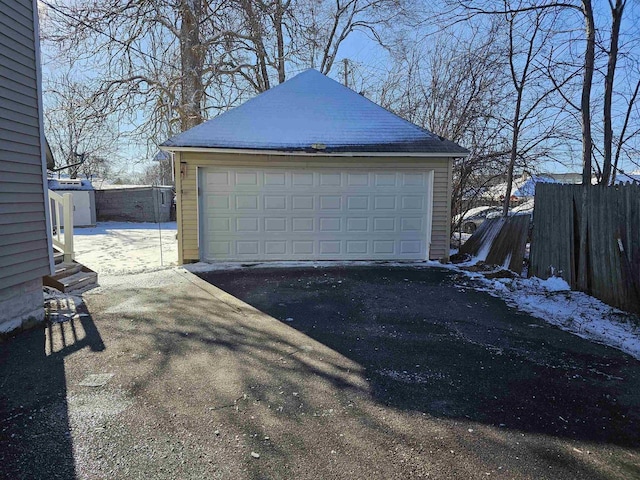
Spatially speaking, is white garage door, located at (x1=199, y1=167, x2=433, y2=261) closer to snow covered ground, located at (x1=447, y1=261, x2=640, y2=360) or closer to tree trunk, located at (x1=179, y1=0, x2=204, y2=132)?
snow covered ground, located at (x1=447, y1=261, x2=640, y2=360)

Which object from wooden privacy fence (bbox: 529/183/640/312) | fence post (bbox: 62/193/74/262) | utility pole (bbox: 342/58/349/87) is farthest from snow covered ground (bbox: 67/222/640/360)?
utility pole (bbox: 342/58/349/87)

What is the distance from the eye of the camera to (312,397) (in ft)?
9.58

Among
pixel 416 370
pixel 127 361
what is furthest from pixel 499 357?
pixel 127 361

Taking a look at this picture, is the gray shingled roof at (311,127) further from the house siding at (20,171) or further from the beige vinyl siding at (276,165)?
the house siding at (20,171)

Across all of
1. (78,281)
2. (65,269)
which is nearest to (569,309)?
(78,281)

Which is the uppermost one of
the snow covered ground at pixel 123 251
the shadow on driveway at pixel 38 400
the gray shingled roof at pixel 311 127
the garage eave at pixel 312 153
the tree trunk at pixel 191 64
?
the tree trunk at pixel 191 64

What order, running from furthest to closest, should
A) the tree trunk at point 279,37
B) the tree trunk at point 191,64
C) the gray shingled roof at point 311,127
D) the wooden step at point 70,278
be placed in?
1. the tree trunk at point 279,37
2. the tree trunk at point 191,64
3. the gray shingled roof at point 311,127
4. the wooden step at point 70,278

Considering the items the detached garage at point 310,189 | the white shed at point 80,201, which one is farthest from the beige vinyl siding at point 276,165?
the white shed at point 80,201

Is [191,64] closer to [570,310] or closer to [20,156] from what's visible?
[20,156]

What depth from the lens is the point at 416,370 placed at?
11.2 ft

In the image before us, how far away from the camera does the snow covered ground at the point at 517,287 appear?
443 cm

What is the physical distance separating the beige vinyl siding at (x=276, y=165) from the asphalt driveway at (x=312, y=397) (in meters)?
3.07

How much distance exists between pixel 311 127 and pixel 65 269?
17.7 ft

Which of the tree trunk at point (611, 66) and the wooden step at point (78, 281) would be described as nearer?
the wooden step at point (78, 281)
